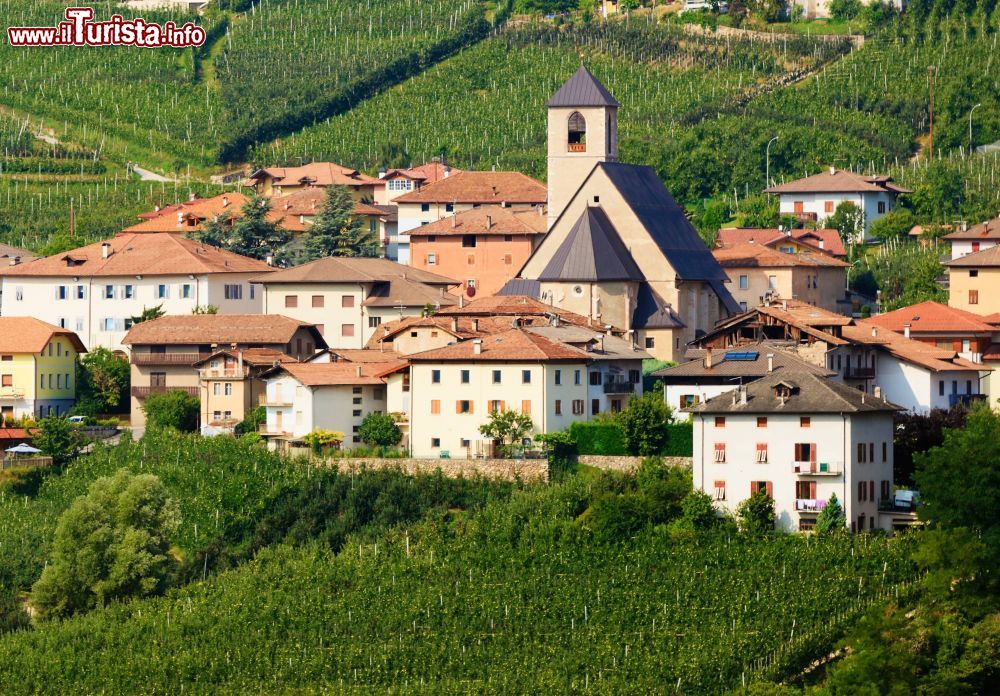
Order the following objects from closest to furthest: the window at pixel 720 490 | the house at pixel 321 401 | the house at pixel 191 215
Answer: the window at pixel 720 490, the house at pixel 321 401, the house at pixel 191 215

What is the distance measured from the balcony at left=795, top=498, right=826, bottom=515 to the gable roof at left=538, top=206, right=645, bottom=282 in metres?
21.4

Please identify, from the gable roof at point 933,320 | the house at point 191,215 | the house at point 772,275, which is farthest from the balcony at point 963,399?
the house at point 191,215

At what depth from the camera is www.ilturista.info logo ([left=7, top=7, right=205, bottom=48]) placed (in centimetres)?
16038

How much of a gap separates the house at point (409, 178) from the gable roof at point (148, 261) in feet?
67.7

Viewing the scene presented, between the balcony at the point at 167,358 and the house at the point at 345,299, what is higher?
the house at the point at 345,299

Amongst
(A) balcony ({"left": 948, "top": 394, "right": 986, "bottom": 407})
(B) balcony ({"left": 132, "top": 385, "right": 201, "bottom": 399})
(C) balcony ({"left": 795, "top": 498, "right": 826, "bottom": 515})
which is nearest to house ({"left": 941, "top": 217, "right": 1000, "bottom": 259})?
(A) balcony ({"left": 948, "top": 394, "right": 986, "bottom": 407})

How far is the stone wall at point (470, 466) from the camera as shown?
82000 mm

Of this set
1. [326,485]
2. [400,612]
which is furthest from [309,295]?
[400,612]

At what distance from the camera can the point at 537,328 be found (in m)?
→ 89.9

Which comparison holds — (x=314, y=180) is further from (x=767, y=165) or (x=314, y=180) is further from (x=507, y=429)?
(x=507, y=429)

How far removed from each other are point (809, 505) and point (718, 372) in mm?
9933

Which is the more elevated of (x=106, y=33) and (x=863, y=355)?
(x=106, y=33)

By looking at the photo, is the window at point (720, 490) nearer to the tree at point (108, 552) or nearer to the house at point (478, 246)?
the tree at point (108, 552)

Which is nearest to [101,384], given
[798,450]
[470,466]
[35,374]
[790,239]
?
[35,374]
